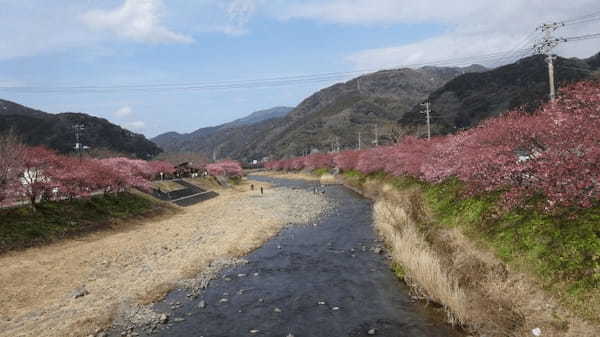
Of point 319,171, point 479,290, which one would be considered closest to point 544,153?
point 479,290

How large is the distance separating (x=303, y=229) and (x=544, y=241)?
2131 cm

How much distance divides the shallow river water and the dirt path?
2224 mm

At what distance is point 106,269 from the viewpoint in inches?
901

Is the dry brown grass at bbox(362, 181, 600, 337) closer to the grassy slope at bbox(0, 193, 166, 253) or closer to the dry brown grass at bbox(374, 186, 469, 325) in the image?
the dry brown grass at bbox(374, 186, 469, 325)

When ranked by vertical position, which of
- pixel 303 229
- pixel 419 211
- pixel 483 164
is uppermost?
pixel 483 164

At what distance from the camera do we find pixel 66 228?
31859 millimetres

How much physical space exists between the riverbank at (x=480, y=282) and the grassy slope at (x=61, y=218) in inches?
1000

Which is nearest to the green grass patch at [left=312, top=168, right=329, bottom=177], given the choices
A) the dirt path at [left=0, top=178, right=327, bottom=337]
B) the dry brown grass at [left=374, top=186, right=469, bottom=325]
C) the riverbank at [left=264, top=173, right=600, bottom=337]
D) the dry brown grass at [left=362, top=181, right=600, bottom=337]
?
the dirt path at [left=0, top=178, right=327, bottom=337]

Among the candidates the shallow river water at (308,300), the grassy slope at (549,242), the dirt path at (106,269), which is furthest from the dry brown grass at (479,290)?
the dirt path at (106,269)

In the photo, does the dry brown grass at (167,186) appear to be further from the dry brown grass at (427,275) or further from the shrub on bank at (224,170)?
the dry brown grass at (427,275)

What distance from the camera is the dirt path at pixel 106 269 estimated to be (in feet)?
50.9

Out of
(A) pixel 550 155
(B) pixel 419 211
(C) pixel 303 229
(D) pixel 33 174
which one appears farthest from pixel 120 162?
(A) pixel 550 155

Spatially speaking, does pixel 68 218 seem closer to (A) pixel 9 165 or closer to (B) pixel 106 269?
(A) pixel 9 165

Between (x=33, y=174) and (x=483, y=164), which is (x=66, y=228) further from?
(x=483, y=164)
